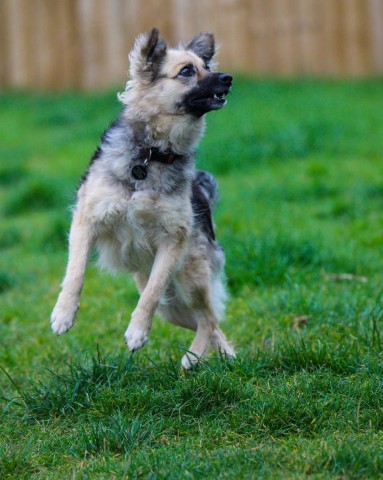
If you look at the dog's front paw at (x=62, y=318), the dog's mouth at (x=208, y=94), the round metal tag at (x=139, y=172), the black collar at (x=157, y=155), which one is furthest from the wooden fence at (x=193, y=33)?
the dog's front paw at (x=62, y=318)

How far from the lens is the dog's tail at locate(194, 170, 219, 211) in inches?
215

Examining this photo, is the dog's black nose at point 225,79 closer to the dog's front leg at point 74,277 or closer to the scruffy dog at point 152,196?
the scruffy dog at point 152,196

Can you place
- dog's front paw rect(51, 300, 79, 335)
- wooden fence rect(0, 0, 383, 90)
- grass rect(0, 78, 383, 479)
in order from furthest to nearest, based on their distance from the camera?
wooden fence rect(0, 0, 383, 90), dog's front paw rect(51, 300, 79, 335), grass rect(0, 78, 383, 479)

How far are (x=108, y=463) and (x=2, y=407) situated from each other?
0.98 meters

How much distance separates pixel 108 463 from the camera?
370 centimetres

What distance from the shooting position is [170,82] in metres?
4.94

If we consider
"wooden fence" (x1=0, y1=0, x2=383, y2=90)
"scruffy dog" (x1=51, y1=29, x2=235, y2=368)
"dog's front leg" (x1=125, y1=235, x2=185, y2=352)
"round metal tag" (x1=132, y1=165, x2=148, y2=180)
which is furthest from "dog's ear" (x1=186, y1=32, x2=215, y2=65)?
"wooden fence" (x1=0, y1=0, x2=383, y2=90)

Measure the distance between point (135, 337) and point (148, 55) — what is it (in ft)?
5.33

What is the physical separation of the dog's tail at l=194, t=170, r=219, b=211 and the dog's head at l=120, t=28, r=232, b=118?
0.65 m

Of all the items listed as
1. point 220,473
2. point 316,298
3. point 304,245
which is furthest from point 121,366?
point 304,245

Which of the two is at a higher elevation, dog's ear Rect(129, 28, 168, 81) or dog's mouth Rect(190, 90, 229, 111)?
dog's ear Rect(129, 28, 168, 81)

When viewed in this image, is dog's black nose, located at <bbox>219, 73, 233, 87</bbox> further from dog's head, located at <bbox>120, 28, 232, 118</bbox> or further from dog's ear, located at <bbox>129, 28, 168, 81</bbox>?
dog's ear, located at <bbox>129, 28, 168, 81</bbox>

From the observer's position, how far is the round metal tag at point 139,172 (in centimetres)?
469

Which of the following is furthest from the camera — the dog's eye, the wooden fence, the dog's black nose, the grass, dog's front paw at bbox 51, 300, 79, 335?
the wooden fence
